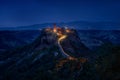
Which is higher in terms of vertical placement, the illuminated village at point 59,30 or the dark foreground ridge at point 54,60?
the illuminated village at point 59,30

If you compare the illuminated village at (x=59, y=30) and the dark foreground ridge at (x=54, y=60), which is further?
the illuminated village at (x=59, y=30)

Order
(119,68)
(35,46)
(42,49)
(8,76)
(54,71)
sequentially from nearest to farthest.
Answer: (119,68) < (54,71) < (8,76) < (42,49) < (35,46)

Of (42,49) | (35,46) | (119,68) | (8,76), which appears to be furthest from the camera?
(35,46)

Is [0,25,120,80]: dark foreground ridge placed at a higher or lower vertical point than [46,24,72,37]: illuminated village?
lower

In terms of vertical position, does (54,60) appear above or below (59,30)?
below

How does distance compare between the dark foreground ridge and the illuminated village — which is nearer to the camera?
the dark foreground ridge

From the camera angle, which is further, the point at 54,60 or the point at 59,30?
the point at 59,30

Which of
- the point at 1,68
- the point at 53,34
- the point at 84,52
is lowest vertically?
the point at 1,68

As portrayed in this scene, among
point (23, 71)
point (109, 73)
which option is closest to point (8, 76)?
point (23, 71)

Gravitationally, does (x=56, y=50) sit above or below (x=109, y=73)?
below

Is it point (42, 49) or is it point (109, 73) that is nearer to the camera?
point (109, 73)

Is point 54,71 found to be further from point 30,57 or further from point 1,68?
point 1,68
